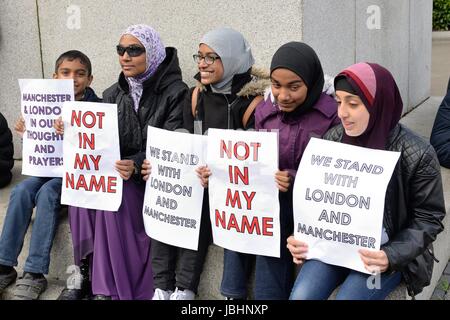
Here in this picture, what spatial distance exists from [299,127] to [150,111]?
3.62 ft

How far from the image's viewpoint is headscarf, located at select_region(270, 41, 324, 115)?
350 centimetres

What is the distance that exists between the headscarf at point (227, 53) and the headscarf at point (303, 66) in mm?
523

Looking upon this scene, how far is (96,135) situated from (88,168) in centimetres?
22

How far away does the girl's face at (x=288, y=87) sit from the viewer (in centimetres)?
351

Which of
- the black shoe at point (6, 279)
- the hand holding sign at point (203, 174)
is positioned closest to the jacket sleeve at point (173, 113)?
the hand holding sign at point (203, 174)

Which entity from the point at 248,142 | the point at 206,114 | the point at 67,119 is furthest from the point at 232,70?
the point at 67,119

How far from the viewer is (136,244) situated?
4168 millimetres

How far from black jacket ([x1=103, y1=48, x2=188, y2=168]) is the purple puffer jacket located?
783mm

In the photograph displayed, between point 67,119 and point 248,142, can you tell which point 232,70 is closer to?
point 248,142

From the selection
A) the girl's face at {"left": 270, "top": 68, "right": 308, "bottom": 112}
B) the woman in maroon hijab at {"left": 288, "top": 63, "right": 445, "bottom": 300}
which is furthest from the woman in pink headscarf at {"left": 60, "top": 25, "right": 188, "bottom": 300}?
the woman in maroon hijab at {"left": 288, "top": 63, "right": 445, "bottom": 300}

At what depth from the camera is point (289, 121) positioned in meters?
3.65

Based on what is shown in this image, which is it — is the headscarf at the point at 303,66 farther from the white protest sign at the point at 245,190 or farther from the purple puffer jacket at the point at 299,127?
the white protest sign at the point at 245,190

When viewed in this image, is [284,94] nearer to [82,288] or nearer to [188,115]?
[188,115]

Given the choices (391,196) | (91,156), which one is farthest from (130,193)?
(391,196)
